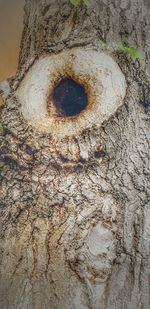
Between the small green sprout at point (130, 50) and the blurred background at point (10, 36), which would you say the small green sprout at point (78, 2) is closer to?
the small green sprout at point (130, 50)

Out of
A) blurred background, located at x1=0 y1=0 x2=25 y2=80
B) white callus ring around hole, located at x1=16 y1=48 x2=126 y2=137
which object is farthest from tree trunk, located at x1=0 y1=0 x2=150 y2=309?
blurred background, located at x1=0 y1=0 x2=25 y2=80

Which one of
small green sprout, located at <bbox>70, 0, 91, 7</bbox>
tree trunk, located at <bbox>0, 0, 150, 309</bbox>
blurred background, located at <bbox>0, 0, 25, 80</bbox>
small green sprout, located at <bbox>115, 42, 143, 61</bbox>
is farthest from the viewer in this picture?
blurred background, located at <bbox>0, 0, 25, 80</bbox>

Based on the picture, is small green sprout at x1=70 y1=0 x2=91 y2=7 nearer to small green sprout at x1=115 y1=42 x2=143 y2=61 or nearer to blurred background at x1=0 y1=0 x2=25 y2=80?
small green sprout at x1=115 y1=42 x2=143 y2=61

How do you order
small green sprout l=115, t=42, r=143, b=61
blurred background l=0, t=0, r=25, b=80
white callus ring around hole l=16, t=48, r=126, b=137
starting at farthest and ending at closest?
blurred background l=0, t=0, r=25, b=80, small green sprout l=115, t=42, r=143, b=61, white callus ring around hole l=16, t=48, r=126, b=137

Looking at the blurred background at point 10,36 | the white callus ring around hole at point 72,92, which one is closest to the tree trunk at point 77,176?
the white callus ring around hole at point 72,92

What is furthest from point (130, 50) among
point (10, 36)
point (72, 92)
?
point (10, 36)

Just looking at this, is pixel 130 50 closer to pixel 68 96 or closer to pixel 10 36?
pixel 68 96

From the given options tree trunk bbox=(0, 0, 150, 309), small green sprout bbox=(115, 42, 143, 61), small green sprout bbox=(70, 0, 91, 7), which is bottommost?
tree trunk bbox=(0, 0, 150, 309)
